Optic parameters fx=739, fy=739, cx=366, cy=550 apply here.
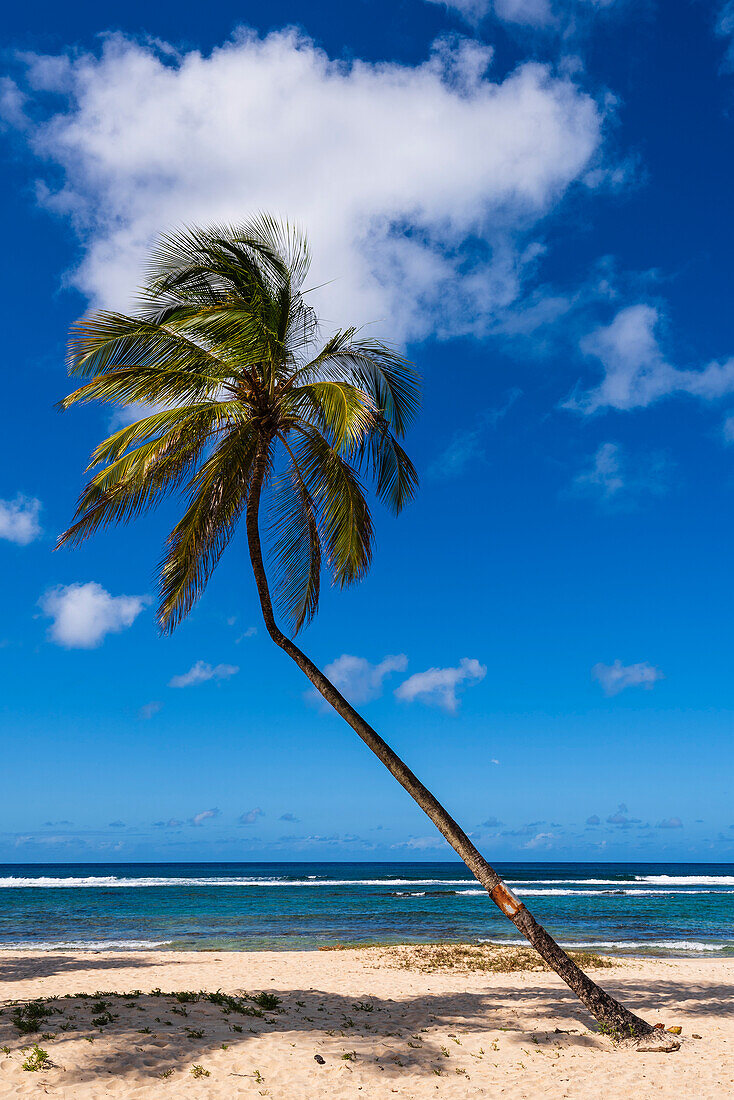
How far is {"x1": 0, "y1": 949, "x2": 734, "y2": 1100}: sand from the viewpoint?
6.09 meters

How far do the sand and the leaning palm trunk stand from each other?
0.34 m

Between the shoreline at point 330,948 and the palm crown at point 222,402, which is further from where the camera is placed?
the shoreline at point 330,948

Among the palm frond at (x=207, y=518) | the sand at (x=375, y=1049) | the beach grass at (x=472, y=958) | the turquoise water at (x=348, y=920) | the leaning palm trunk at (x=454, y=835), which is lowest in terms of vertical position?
the turquoise water at (x=348, y=920)

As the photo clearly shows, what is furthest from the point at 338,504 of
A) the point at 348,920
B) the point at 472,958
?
the point at 348,920

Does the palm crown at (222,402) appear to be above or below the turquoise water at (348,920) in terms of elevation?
above

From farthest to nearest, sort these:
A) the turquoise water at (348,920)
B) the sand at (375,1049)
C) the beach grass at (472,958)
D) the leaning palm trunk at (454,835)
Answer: the turquoise water at (348,920), the beach grass at (472,958), the leaning palm trunk at (454,835), the sand at (375,1049)

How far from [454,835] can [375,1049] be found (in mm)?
2117

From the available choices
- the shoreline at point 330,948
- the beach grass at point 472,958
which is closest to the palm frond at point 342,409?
the beach grass at point 472,958

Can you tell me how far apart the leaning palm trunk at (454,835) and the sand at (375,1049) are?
34 cm

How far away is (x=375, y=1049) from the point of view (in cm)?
719

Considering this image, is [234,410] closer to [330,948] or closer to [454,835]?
[454,835]

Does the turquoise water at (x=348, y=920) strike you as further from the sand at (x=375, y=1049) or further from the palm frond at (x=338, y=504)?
the palm frond at (x=338, y=504)

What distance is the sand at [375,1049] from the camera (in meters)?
6.09

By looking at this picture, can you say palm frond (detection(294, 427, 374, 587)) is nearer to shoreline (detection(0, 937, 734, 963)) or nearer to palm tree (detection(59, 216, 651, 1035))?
palm tree (detection(59, 216, 651, 1035))
